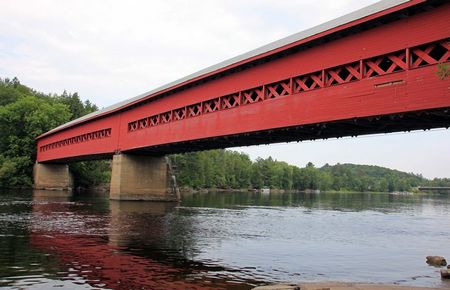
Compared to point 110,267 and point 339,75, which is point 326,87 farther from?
point 110,267

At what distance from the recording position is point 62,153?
58.7 metres

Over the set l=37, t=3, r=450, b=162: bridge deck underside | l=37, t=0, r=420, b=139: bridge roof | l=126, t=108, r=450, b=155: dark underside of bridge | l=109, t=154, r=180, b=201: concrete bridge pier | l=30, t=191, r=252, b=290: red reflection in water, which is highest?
l=37, t=0, r=420, b=139: bridge roof

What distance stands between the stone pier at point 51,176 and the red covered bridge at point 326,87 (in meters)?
36.4

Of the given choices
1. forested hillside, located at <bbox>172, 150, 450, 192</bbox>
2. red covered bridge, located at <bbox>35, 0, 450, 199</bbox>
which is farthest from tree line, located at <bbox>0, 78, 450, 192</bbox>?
red covered bridge, located at <bbox>35, 0, 450, 199</bbox>

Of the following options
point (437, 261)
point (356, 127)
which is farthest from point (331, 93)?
point (437, 261)

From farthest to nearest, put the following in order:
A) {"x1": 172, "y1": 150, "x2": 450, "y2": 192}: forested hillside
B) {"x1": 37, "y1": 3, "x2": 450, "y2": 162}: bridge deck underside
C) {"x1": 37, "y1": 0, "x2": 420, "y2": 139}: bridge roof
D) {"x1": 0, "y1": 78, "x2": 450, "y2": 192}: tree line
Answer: {"x1": 172, "y1": 150, "x2": 450, "y2": 192}: forested hillside < {"x1": 0, "y1": 78, "x2": 450, "y2": 192}: tree line < {"x1": 37, "y1": 0, "x2": 420, "y2": 139}: bridge roof < {"x1": 37, "y1": 3, "x2": 450, "y2": 162}: bridge deck underside

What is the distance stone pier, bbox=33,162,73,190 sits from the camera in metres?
68.4

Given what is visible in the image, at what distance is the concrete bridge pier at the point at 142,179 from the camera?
4231cm

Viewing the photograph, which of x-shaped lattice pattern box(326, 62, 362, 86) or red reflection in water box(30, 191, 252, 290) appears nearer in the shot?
red reflection in water box(30, 191, 252, 290)

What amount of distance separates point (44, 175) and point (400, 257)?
206 ft

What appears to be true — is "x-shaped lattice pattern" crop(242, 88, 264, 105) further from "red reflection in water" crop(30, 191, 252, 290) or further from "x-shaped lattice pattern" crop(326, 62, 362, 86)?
"red reflection in water" crop(30, 191, 252, 290)

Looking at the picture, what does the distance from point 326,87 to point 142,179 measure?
26629 mm

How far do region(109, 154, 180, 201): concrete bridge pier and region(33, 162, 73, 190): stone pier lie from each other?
96.5 ft

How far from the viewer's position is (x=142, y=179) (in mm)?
43625
